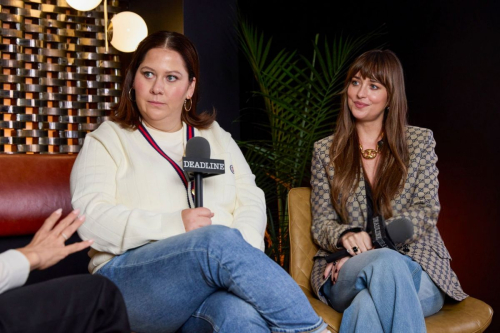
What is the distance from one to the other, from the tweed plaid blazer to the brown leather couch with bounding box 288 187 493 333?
57mm

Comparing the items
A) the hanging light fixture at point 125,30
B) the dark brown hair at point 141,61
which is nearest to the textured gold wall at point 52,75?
the hanging light fixture at point 125,30

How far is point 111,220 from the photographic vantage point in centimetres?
176

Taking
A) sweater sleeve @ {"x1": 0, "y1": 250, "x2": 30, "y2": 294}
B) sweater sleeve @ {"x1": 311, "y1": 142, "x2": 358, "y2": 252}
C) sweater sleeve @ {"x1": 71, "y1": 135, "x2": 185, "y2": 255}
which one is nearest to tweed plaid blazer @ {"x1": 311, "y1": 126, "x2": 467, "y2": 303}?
sweater sleeve @ {"x1": 311, "y1": 142, "x2": 358, "y2": 252}

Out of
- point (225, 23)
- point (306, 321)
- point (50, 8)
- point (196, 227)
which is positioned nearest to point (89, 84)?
point (50, 8)

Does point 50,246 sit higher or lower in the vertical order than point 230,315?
higher

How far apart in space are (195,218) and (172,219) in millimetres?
87

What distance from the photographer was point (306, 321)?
161 cm

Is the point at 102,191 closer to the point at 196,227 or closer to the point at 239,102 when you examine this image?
the point at 196,227

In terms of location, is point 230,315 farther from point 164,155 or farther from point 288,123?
point 288,123

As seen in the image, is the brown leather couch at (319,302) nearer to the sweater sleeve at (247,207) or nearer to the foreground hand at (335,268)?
the foreground hand at (335,268)

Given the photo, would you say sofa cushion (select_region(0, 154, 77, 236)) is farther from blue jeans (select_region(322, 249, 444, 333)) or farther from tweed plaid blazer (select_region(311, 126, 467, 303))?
blue jeans (select_region(322, 249, 444, 333))

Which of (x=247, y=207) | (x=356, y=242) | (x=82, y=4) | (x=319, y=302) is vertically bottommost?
(x=319, y=302)

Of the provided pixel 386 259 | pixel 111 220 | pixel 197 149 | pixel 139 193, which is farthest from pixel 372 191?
pixel 111 220

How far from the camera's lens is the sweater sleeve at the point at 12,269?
1271 mm
